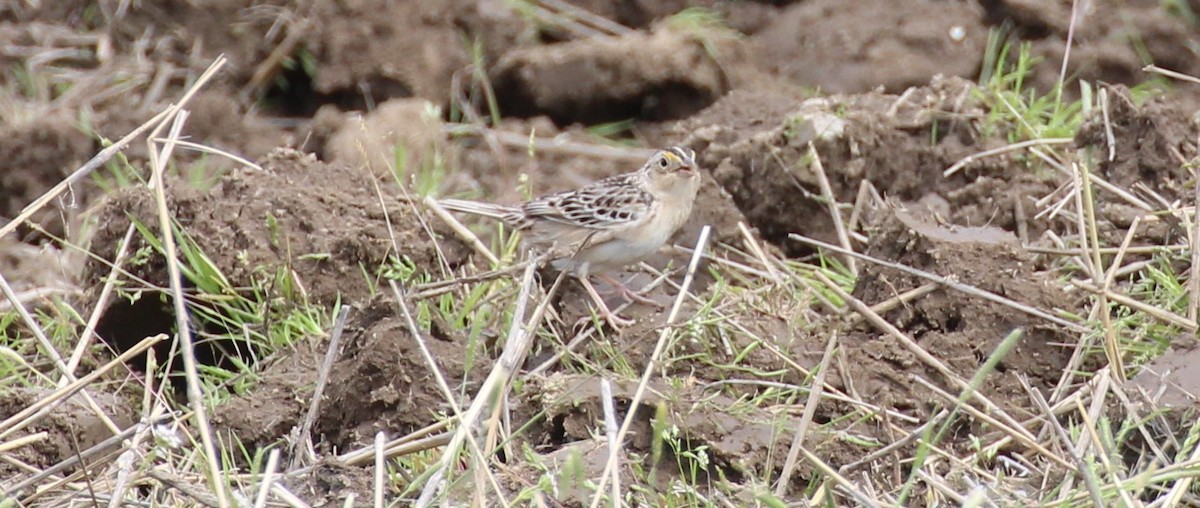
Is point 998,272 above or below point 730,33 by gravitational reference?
above

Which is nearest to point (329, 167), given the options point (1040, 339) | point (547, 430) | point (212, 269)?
point (212, 269)

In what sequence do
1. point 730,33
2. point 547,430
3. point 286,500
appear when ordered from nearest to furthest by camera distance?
point 286,500 → point 547,430 → point 730,33

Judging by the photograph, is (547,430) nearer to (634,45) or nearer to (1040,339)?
(1040,339)

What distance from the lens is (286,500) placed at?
4.47m

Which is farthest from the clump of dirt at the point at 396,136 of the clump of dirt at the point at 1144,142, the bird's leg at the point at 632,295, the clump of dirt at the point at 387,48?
the clump of dirt at the point at 1144,142

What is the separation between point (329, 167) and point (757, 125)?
78.2 inches

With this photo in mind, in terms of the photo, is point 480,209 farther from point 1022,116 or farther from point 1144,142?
point 1144,142

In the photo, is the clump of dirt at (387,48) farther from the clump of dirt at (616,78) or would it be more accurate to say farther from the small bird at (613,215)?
the small bird at (613,215)

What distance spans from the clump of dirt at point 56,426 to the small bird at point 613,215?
1832 mm

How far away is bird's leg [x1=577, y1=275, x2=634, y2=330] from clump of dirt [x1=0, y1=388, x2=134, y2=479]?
176cm

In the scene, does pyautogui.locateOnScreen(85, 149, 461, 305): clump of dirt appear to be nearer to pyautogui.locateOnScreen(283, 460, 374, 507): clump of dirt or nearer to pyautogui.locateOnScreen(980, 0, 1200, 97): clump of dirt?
pyautogui.locateOnScreen(283, 460, 374, 507): clump of dirt

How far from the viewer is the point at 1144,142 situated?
664 centimetres

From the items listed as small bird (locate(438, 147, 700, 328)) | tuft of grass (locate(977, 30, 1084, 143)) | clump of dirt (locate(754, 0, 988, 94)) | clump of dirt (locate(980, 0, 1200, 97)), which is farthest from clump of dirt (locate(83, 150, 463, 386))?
clump of dirt (locate(980, 0, 1200, 97))

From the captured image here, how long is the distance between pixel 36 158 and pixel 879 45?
4.60 meters
